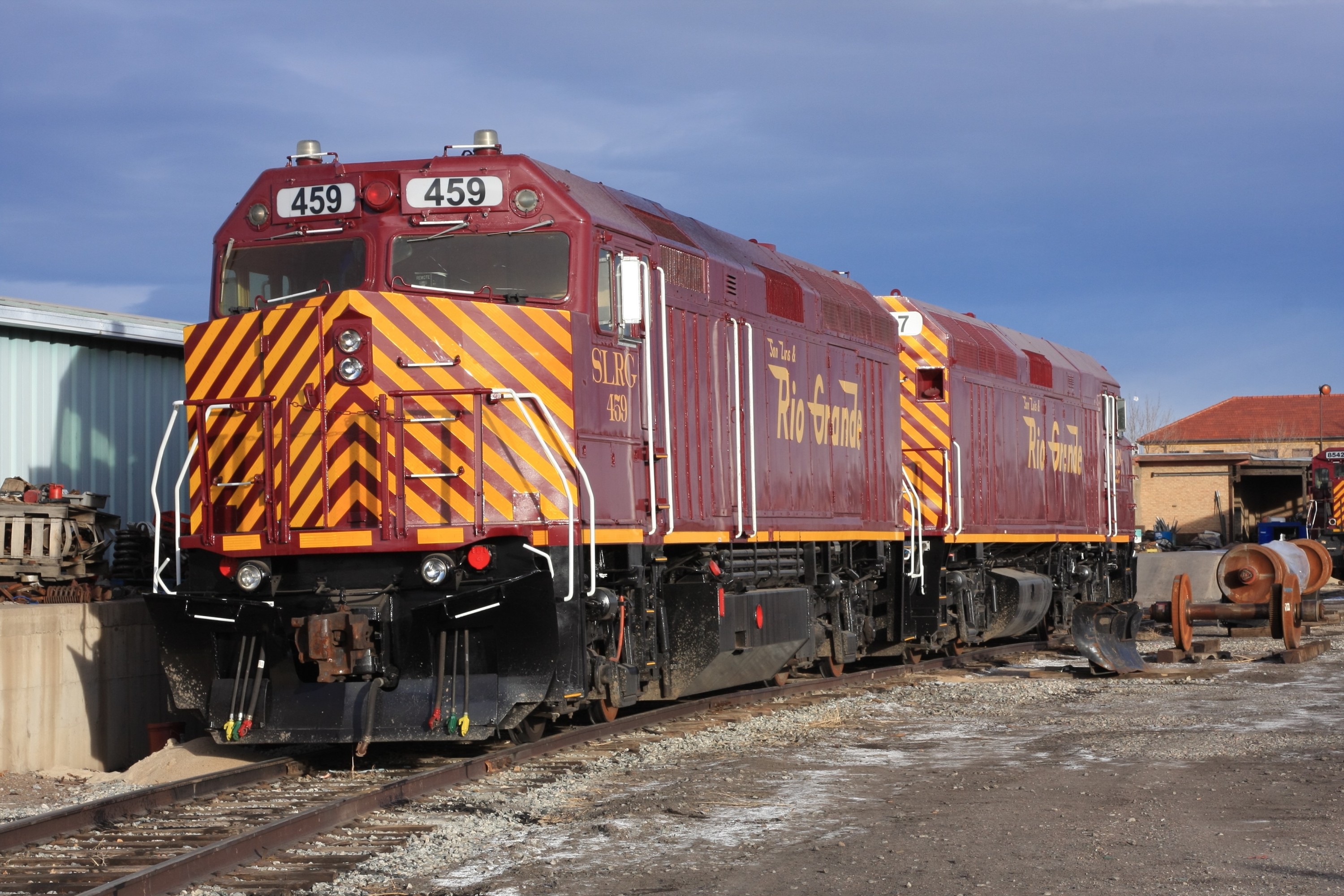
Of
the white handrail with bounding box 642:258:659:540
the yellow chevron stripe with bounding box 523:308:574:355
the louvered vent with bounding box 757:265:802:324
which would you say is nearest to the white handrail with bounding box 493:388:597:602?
the yellow chevron stripe with bounding box 523:308:574:355

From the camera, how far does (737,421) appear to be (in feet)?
40.9

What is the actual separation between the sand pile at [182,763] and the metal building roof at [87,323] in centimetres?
536

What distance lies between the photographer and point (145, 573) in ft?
43.1

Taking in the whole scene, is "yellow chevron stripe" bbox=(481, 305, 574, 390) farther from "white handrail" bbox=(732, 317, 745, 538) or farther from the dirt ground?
"white handrail" bbox=(732, 317, 745, 538)

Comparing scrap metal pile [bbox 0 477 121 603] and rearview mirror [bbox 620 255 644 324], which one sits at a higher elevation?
rearview mirror [bbox 620 255 644 324]

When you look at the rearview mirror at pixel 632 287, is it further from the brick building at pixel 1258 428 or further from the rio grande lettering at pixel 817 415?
the brick building at pixel 1258 428

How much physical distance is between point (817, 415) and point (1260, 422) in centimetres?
7625

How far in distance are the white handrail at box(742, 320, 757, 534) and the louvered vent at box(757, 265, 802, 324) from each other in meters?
0.61

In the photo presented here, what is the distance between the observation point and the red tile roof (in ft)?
268

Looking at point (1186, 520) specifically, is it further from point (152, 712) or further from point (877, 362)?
point (152, 712)

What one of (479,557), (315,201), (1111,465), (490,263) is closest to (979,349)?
(1111,465)

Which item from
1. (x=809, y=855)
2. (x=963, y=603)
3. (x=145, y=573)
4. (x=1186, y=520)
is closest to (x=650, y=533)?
(x=809, y=855)

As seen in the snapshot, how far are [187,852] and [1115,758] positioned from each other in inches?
226

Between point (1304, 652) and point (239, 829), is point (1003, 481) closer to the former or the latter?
point (1304, 652)
